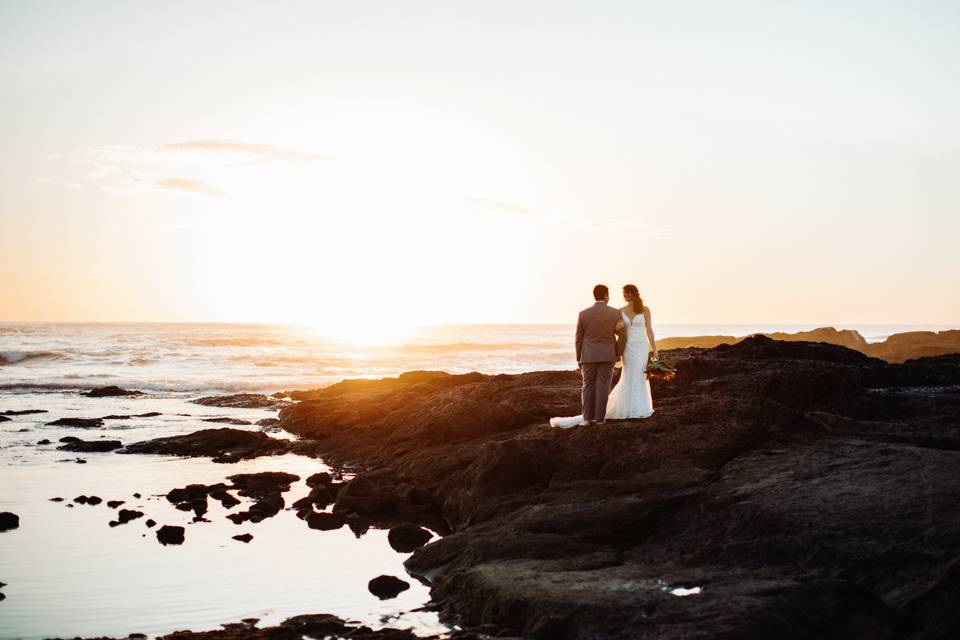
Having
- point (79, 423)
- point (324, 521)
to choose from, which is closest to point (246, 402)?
point (79, 423)

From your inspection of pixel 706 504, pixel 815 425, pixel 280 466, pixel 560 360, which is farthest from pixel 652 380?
pixel 560 360

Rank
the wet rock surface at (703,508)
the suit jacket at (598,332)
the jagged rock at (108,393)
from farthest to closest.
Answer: the jagged rock at (108,393) → the suit jacket at (598,332) → the wet rock surface at (703,508)

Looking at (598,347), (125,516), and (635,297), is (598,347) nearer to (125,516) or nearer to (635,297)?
(635,297)

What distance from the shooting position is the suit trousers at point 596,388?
14.5m

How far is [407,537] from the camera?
13.0 metres

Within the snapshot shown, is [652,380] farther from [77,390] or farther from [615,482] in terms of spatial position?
[77,390]

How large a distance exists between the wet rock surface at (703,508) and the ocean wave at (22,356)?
6367 cm

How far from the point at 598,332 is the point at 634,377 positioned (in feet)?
3.60

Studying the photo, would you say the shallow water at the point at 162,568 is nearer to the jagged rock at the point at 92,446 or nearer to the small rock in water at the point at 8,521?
the small rock in water at the point at 8,521

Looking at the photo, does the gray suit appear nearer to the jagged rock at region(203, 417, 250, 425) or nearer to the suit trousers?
the suit trousers

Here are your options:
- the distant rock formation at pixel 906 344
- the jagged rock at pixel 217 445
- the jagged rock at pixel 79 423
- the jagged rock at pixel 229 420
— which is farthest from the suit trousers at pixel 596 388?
the jagged rock at pixel 79 423

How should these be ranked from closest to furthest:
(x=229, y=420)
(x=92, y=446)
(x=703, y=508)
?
(x=703, y=508), (x=92, y=446), (x=229, y=420)

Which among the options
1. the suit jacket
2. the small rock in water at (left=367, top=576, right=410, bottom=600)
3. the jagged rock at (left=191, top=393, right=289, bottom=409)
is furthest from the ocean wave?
the small rock in water at (left=367, top=576, right=410, bottom=600)

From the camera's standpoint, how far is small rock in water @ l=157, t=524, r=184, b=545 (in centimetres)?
1287
